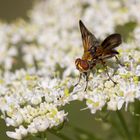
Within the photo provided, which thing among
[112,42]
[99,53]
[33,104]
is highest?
[112,42]

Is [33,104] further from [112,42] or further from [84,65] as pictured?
[112,42]

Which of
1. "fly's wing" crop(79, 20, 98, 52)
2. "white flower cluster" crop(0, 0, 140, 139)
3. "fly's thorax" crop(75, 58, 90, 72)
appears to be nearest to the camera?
"white flower cluster" crop(0, 0, 140, 139)

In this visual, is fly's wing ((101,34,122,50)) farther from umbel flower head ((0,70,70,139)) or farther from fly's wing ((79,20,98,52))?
umbel flower head ((0,70,70,139))

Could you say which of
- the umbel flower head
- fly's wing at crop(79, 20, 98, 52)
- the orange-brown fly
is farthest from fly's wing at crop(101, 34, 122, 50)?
the umbel flower head

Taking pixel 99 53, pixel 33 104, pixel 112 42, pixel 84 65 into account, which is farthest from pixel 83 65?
pixel 33 104

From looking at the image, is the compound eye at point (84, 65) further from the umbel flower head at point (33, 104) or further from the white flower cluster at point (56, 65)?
the umbel flower head at point (33, 104)

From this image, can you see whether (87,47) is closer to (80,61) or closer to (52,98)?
(80,61)

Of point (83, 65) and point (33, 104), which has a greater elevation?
point (83, 65)

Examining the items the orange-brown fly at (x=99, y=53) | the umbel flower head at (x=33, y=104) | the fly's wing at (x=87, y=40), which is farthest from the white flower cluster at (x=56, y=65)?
the fly's wing at (x=87, y=40)
